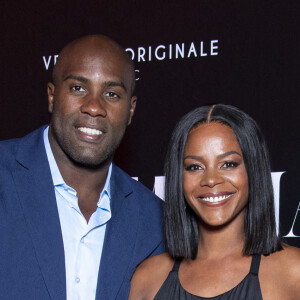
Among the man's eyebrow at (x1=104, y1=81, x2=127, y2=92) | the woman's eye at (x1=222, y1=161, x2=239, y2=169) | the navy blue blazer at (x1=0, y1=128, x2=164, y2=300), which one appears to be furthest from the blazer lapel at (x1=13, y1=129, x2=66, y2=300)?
the woman's eye at (x1=222, y1=161, x2=239, y2=169)

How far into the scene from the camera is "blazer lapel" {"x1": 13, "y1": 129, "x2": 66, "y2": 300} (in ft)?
6.99

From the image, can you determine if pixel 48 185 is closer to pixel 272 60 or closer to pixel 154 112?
pixel 154 112

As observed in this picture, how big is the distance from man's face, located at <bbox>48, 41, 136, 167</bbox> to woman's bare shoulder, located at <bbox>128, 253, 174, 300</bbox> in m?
0.41

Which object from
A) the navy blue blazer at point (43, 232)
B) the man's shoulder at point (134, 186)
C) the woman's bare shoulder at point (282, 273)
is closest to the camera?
the woman's bare shoulder at point (282, 273)

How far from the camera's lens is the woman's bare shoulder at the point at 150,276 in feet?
7.42

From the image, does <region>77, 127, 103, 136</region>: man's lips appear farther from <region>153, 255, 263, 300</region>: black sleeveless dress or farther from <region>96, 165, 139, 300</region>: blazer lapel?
<region>153, 255, 263, 300</region>: black sleeveless dress

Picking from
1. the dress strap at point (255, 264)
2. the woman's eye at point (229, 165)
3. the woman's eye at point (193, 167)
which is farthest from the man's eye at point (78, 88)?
the dress strap at point (255, 264)

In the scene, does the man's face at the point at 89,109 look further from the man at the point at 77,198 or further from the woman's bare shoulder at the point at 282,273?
the woman's bare shoulder at the point at 282,273

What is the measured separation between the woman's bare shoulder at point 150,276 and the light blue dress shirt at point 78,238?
0.15m

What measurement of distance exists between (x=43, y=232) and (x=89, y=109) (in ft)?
1.51

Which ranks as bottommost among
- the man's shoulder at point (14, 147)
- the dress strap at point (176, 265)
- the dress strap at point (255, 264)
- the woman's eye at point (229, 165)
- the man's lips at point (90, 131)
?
the dress strap at point (176, 265)

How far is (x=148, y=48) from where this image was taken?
3191 mm

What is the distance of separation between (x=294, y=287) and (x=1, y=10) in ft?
7.92

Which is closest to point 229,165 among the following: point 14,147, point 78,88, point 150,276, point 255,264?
point 255,264
